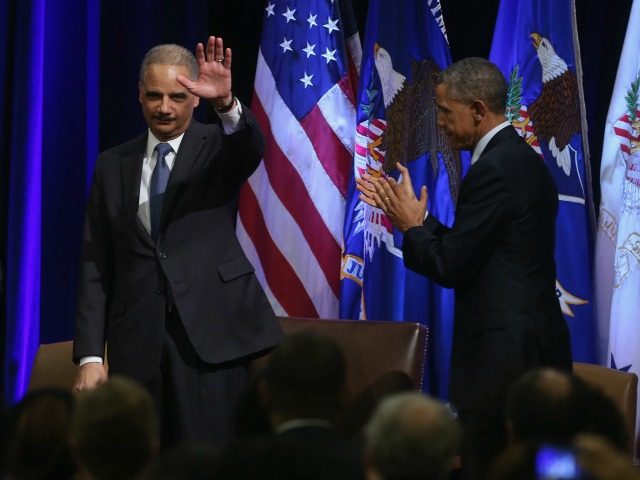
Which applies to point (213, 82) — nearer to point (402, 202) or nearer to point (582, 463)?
point (402, 202)

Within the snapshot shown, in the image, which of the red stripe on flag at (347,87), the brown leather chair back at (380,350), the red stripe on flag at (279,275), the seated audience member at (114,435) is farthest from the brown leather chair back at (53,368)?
the seated audience member at (114,435)

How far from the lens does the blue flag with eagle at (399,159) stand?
512 cm

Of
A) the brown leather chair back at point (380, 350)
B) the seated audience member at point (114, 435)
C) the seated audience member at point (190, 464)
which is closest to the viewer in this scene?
the seated audience member at point (190, 464)

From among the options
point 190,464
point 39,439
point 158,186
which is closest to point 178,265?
point 158,186

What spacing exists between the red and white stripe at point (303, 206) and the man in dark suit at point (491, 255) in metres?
1.58

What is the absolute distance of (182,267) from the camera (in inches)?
144

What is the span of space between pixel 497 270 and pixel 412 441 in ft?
5.81

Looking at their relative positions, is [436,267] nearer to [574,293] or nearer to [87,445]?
[574,293]

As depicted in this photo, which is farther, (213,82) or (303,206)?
(303,206)

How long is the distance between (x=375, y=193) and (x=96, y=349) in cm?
98

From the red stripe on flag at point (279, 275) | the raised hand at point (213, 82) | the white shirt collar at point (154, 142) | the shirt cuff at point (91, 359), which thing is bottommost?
the shirt cuff at point (91, 359)

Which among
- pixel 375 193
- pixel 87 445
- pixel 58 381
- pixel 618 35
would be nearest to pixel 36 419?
pixel 87 445

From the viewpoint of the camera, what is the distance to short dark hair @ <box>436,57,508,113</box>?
3.67m

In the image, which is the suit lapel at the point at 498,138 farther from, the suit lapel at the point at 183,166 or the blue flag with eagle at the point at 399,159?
the blue flag with eagle at the point at 399,159
